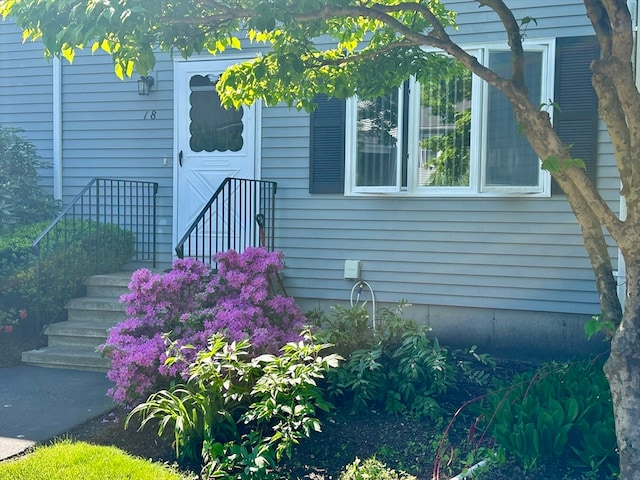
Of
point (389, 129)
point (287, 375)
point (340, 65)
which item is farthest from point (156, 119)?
point (287, 375)

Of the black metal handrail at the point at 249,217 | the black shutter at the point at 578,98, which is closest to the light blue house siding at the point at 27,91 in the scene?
the black metal handrail at the point at 249,217

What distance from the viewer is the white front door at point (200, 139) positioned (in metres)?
6.98

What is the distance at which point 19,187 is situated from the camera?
282 inches

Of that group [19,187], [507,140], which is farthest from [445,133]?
[19,187]

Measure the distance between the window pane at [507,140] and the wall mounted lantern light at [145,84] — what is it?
11.8ft

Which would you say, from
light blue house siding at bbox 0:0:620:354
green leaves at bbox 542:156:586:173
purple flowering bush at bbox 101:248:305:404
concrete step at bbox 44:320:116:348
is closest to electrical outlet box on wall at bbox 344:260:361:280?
light blue house siding at bbox 0:0:620:354

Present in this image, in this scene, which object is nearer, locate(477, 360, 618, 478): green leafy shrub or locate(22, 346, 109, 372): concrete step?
locate(477, 360, 618, 478): green leafy shrub

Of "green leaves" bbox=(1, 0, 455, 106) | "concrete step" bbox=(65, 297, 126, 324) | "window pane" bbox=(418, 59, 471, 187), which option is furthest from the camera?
"concrete step" bbox=(65, 297, 126, 324)

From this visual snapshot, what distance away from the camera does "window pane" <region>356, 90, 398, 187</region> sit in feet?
20.2

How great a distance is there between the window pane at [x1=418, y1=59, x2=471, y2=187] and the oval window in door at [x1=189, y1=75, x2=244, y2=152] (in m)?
2.02

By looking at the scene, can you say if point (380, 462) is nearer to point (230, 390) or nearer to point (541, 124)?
point (230, 390)

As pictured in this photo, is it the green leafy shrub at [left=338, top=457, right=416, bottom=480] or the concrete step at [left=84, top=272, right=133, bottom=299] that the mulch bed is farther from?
the concrete step at [left=84, top=272, right=133, bottom=299]

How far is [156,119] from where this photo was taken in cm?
717

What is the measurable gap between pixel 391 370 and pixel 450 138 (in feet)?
7.96
